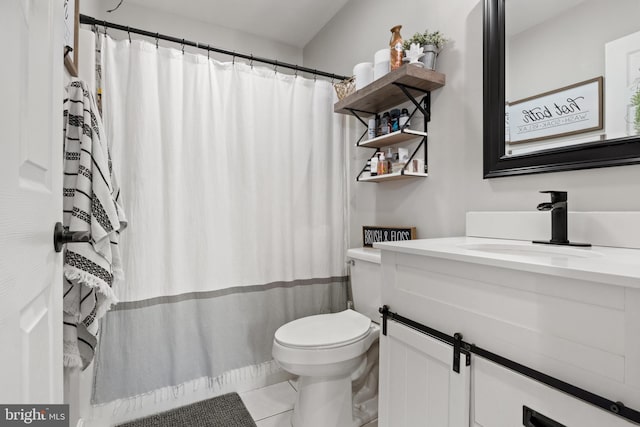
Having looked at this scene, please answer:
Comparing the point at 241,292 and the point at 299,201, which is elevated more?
the point at 299,201

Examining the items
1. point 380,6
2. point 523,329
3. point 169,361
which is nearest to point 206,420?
point 169,361

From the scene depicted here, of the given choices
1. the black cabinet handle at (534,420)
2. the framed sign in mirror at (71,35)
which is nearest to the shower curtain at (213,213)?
the framed sign in mirror at (71,35)

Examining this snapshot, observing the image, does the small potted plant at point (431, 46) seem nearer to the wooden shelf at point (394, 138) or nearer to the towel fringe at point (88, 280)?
the wooden shelf at point (394, 138)

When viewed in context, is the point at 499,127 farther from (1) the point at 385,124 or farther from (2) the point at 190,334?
(2) the point at 190,334

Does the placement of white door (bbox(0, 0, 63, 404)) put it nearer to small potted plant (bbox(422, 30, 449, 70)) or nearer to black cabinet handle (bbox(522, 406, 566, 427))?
black cabinet handle (bbox(522, 406, 566, 427))

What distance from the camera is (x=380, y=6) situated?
6.32 ft

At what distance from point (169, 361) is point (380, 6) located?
93.1 inches

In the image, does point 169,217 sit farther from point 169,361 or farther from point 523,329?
point 523,329

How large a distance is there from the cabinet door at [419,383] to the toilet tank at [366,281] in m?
0.46

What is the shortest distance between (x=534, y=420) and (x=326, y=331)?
92cm

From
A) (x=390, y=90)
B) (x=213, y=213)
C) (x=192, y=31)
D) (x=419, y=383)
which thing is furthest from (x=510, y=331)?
(x=192, y=31)

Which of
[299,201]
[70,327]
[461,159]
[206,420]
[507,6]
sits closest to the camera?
[70,327]

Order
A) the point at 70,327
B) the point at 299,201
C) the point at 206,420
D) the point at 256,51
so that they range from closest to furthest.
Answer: the point at 70,327
the point at 206,420
the point at 299,201
the point at 256,51

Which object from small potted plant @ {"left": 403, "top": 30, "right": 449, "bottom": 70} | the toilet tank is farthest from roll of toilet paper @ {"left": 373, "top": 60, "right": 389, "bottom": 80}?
the toilet tank
